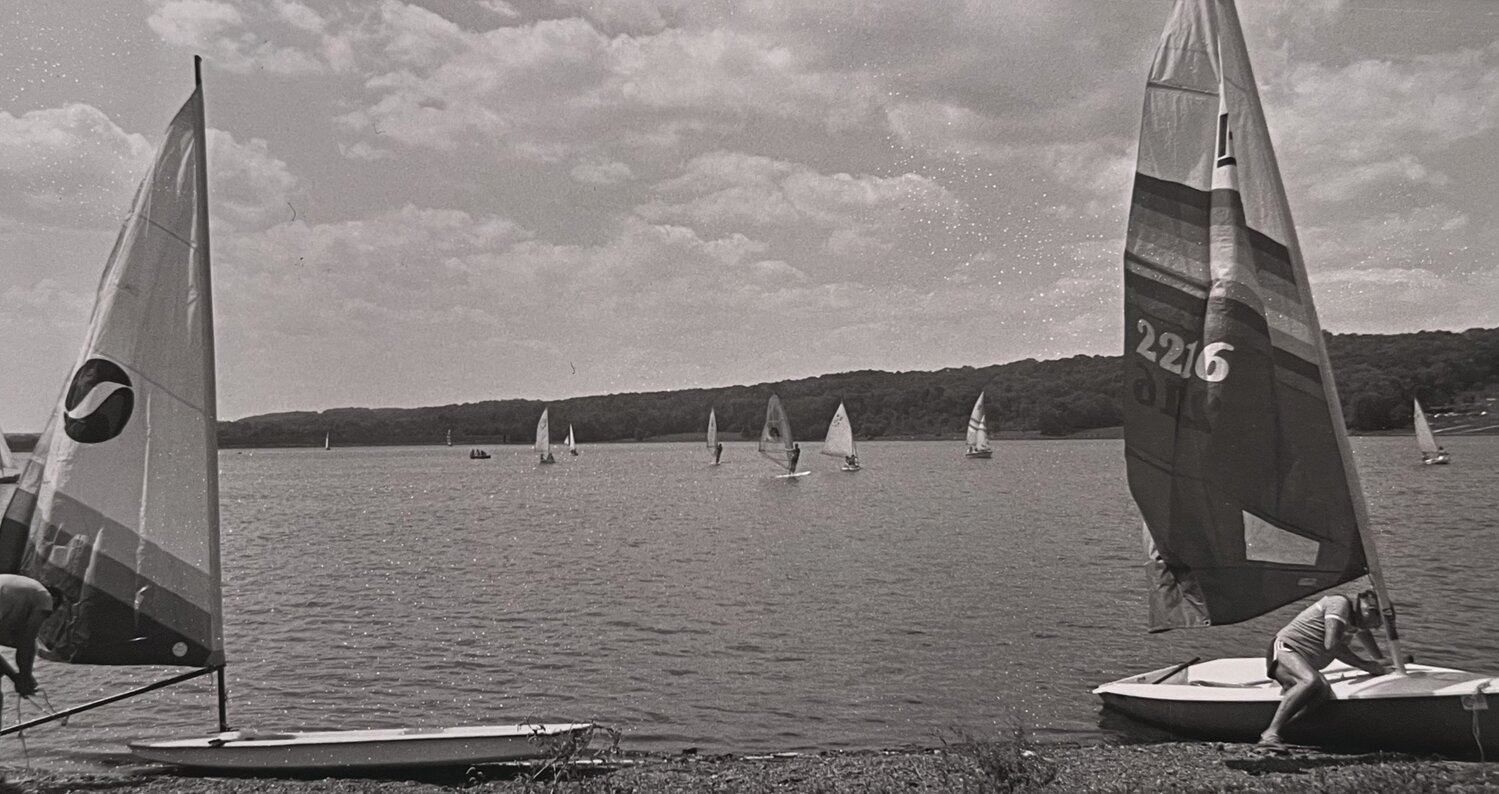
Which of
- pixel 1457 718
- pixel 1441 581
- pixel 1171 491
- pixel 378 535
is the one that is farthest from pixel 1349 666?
pixel 378 535

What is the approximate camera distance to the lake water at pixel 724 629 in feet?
41.2

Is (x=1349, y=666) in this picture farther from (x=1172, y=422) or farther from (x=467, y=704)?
(x=467, y=704)

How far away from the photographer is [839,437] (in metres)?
72.1

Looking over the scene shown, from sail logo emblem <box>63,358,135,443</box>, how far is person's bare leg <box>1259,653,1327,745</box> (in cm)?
1037

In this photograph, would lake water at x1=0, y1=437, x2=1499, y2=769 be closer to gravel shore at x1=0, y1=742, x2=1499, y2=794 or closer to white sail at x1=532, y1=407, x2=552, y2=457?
gravel shore at x1=0, y1=742, x2=1499, y2=794

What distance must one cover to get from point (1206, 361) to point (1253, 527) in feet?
5.10

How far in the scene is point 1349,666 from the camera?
8.95 metres

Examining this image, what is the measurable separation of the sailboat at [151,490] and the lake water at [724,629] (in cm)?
290

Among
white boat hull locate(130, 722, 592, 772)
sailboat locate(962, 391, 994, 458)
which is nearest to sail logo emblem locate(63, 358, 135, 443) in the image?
white boat hull locate(130, 722, 592, 772)

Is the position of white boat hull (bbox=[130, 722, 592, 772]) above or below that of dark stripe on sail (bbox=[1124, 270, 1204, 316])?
below

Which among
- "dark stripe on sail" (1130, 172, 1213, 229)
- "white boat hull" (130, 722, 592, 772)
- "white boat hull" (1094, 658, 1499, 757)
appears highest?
"dark stripe on sail" (1130, 172, 1213, 229)

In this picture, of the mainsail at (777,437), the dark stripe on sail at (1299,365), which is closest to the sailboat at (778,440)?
the mainsail at (777,437)

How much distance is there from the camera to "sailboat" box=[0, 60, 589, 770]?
863 centimetres

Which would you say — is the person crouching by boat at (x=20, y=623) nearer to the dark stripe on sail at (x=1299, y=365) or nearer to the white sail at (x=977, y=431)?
the dark stripe on sail at (x=1299, y=365)
